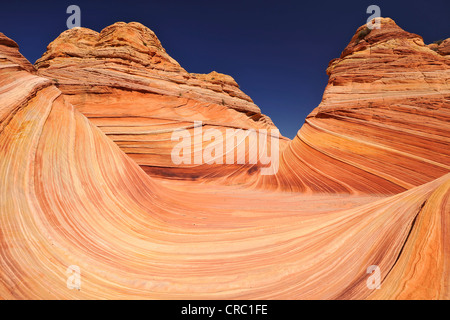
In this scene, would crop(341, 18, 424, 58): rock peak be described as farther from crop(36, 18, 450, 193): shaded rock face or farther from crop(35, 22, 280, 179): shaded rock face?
crop(35, 22, 280, 179): shaded rock face

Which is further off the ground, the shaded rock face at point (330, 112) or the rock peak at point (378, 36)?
the rock peak at point (378, 36)

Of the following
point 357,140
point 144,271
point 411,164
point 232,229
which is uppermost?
point 357,140

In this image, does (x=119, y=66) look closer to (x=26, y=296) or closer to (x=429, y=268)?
(x=26, y=296)

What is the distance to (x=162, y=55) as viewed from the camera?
41.7 feet

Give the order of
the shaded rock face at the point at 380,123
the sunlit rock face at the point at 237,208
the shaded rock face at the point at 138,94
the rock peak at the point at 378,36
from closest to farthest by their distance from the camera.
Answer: the sunlit rock face at the point at 237,208
the shaded rock face at the point at 380,123
the shaded rock face at the point at 138,94
the rock peak at the point at 378,36

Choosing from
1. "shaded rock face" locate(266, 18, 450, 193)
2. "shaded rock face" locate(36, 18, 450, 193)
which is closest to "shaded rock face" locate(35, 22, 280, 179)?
"shaded rock face" locate(36, 18, 450, 193)

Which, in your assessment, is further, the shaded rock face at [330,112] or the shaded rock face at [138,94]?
the shaded rock face at [138,94]

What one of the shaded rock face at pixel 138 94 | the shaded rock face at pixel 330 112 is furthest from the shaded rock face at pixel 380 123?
the shaded rock face at pixel 138 94

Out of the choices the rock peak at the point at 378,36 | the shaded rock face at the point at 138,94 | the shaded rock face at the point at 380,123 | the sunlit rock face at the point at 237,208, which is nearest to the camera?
the sunlit rock face at the point at 237,208

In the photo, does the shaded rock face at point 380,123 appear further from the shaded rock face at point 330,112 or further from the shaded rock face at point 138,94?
the shaded rock face at point 138,94

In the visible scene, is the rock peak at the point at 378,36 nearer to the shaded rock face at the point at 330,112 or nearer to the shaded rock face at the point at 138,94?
the shaded rock face at the point at 330,112

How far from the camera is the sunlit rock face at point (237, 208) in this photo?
1624mm
